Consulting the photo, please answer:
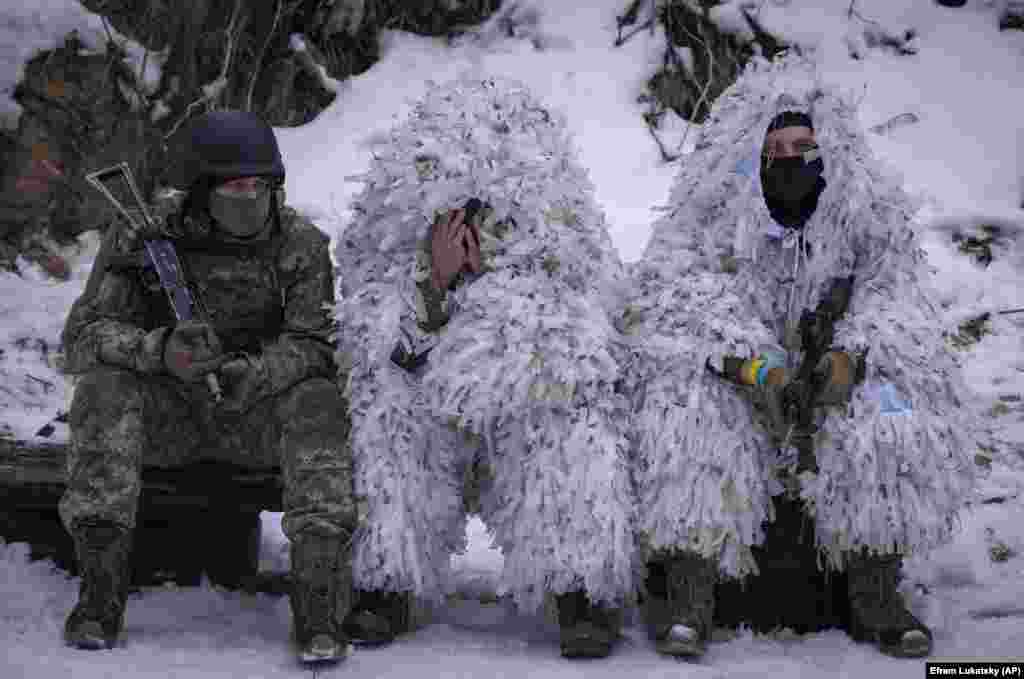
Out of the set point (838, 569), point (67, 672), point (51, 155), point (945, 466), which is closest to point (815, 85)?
point (945, 466)

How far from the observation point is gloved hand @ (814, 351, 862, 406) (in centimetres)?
237

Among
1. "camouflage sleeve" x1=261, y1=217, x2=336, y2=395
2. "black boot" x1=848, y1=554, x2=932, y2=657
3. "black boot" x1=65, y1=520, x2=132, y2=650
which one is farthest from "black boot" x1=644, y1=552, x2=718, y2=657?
"black boot" x1=65, y1=520, x2=132, y2=650

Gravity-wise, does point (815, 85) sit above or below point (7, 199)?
below

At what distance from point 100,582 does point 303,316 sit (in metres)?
0.74

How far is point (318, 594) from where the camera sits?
2232 mm

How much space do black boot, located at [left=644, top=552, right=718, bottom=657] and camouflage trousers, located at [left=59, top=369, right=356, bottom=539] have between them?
28.7 inches

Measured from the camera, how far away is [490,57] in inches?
198

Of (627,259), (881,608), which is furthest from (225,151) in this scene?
(627,259)

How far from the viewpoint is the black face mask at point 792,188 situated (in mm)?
2561

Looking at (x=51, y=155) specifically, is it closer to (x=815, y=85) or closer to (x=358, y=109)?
(x=358, y=109)

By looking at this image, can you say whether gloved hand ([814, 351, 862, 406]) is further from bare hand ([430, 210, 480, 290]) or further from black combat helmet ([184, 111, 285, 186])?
black combat helmet ([184, 111, 285, 186])

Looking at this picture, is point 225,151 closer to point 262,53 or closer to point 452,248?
point 452,248

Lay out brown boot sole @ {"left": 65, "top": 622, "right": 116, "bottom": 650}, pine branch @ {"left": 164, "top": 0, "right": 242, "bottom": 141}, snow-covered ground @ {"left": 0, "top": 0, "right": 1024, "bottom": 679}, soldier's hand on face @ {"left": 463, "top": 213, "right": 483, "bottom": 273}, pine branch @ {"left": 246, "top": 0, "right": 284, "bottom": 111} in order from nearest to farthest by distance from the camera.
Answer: brown boot sole @ {"left": 65, "top": 622, "right": 116, "bottom": 650} → snow-covered ground @ {"left": 0, "top": 0, "right": 1024, "bottom": 679} → soldier's hand on face @ {"left": 463, "top": 213, "right": 483, "bottom": 273} → pine branch @ {"left": 164, "top": 0, "right": 242, "bottom": 141} → pine branch @ {"left": 246, "top": 0, "right": 284, "bottom": 111}

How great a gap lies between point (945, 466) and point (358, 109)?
3285mm
